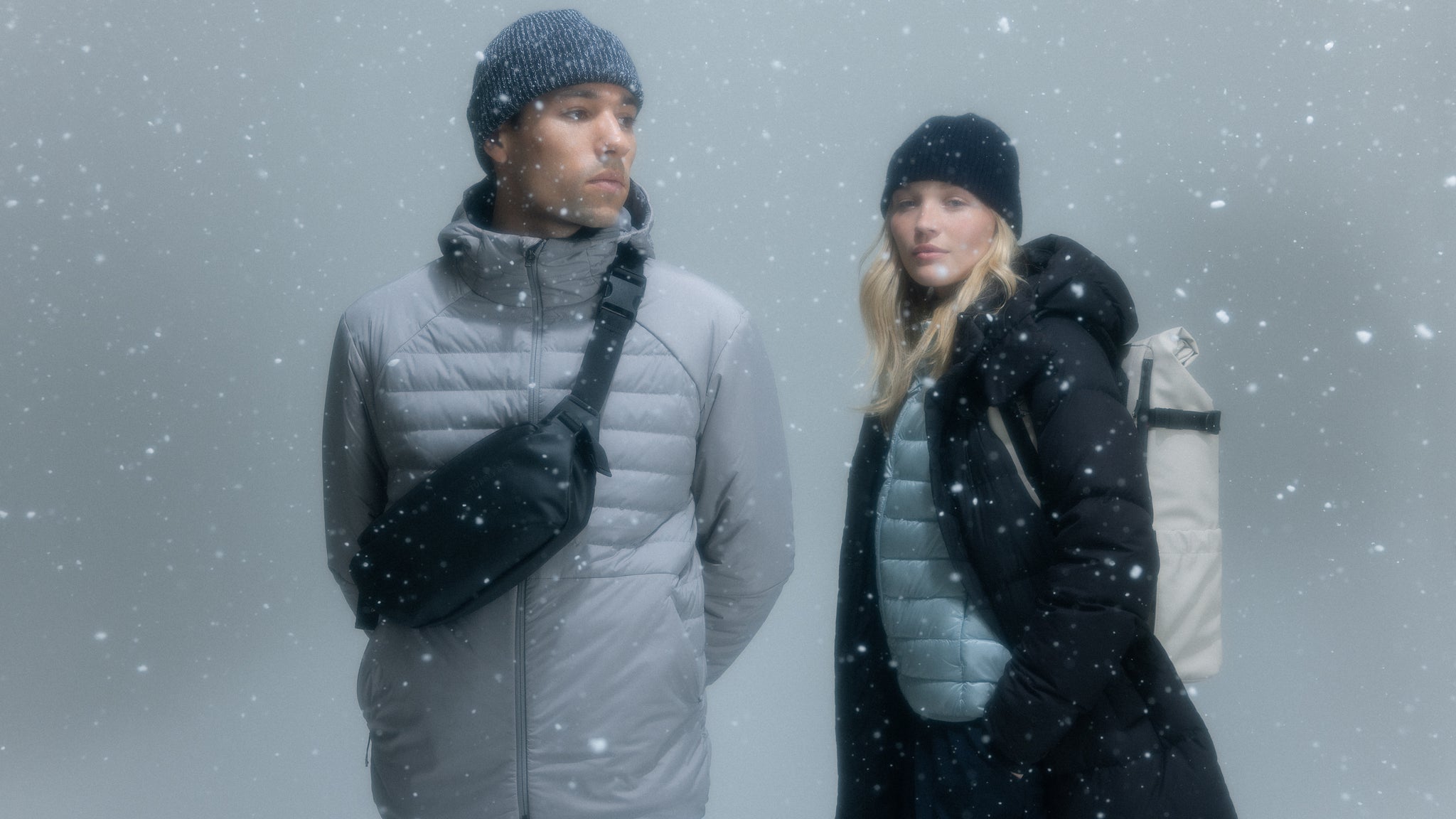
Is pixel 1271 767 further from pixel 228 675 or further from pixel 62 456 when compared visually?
pixel 62 456

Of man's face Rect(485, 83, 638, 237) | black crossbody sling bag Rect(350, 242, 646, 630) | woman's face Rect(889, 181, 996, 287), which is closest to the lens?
black crossbody sling bag Rect(350, 242, 646, 630)

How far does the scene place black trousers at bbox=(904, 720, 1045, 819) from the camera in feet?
3.37

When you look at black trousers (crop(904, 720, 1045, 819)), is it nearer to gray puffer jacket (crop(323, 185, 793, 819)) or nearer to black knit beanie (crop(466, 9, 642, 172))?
gray puffer jacket (crop(323, 185, 793, 819))

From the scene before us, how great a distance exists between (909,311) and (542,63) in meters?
0.48

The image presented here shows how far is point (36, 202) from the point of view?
72.4 inches

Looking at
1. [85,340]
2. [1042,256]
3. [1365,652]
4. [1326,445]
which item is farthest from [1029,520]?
[85,340]

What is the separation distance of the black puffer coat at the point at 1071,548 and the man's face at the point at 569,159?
0.38 meters

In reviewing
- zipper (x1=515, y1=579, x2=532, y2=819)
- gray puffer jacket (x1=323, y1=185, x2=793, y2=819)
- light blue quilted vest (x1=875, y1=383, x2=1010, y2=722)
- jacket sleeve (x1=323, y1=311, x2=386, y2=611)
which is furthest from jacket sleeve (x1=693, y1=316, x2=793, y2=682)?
jacket sleeve (x1=323, y1=311, x2=386, y2=611)

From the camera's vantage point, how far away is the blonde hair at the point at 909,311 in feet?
3.54

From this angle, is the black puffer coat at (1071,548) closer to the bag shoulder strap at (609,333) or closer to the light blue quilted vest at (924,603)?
the light blue quilted vest at (924,603)

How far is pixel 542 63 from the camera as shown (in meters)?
1.00

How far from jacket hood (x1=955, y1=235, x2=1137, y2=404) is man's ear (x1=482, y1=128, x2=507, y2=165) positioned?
49 cm

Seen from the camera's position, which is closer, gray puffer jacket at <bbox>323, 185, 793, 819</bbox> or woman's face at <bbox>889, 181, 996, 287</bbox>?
gray puffer jacket at <bbox>323, 185, 793, 819</bbox>

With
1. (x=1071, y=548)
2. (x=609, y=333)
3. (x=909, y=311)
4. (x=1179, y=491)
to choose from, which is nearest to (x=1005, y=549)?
(x=1071, y=548)
